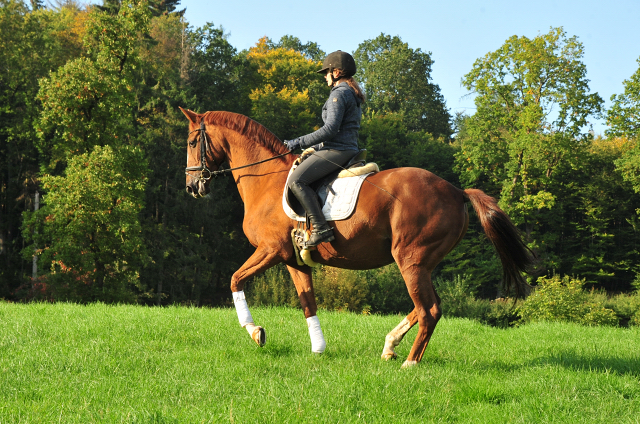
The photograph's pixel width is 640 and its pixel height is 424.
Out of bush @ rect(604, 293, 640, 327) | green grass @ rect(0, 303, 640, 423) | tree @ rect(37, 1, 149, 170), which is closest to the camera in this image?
green grass @ rect(0, 303, 640, 423)

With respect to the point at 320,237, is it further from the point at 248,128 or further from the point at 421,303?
the point at 248,128

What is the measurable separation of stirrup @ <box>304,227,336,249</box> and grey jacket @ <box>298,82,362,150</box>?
3.56 feet

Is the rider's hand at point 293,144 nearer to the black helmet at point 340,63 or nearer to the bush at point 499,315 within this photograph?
the black helmet at point 340,63

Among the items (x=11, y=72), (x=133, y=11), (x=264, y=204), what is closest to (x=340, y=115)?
(x=264, y=204)

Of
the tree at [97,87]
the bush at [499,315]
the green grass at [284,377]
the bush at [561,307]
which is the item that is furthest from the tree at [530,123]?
the green grass at [284,377]

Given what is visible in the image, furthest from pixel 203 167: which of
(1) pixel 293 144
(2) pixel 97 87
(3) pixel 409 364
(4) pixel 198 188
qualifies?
(2) pixel 97 87

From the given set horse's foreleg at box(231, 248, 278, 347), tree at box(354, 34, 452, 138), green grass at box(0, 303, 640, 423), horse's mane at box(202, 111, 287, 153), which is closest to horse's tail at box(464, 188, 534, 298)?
green grass at box(0, 303, 640, 423)

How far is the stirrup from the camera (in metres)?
6.63

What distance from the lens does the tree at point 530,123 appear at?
38.9 meters

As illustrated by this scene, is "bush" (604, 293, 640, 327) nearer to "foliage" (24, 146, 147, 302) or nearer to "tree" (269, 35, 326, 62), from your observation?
"foliage" (24, 146, 147, 302)

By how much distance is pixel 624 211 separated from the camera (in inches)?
1704

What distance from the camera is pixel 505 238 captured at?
6.87 m

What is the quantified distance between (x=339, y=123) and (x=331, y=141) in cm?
30

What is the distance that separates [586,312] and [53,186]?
23431 mm
